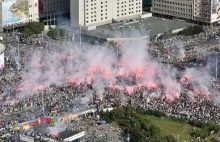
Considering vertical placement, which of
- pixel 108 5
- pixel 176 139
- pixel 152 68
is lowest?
pixel 176 139

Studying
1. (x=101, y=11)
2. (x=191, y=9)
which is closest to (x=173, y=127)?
(x=101, y=11)

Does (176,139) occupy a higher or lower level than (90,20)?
lower

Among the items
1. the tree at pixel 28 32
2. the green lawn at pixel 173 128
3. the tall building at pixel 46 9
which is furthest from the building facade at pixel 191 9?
the green lawn at pixel 173 128

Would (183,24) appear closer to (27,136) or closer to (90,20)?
(90,20)

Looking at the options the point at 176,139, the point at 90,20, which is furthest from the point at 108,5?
the point at 176,139

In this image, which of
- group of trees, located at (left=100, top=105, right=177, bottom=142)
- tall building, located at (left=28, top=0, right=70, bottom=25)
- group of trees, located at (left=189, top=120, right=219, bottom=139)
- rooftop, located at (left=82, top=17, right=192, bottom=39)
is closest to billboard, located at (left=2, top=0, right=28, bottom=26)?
tall building, located at (left=28, top=0, right=70, bottom=25)

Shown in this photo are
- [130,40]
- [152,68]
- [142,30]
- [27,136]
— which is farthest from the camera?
[142,30]

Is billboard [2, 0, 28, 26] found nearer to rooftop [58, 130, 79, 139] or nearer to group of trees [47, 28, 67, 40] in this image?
group of trees [47, 28, 67, 40]
